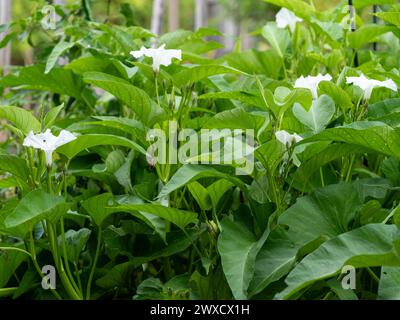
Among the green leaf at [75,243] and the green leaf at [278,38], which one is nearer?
the green leaf at [75,243]

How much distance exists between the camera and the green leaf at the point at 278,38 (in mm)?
1582

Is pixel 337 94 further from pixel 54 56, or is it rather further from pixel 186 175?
pixel 54 56

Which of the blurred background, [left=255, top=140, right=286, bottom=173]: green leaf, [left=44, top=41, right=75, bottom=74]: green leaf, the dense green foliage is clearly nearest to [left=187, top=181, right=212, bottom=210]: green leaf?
the dense green foliage

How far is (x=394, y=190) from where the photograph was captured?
1091 mm

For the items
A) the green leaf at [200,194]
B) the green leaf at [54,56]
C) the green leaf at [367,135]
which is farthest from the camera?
the green leaf at [54,56]

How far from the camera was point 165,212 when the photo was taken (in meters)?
1.00

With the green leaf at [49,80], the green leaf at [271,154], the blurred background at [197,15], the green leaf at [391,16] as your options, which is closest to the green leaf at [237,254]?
the green leaf at [271,154]

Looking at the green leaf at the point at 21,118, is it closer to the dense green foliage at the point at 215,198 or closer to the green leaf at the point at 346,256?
the dense green foliage at the point at 215,198

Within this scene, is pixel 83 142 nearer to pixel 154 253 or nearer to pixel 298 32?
pixel 154 253

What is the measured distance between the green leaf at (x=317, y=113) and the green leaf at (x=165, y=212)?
23 cm

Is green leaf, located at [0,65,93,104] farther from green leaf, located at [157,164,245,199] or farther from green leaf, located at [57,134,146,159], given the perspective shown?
green leaf, located at [157,164,245,199]

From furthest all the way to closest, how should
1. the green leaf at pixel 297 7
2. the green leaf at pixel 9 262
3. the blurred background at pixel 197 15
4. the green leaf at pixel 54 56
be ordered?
the blurred background at pixel 197 15 → the green leaf at pixel 297 7 → the green leaf at pixel 54 56 → the green leaf at pixel 9 262
